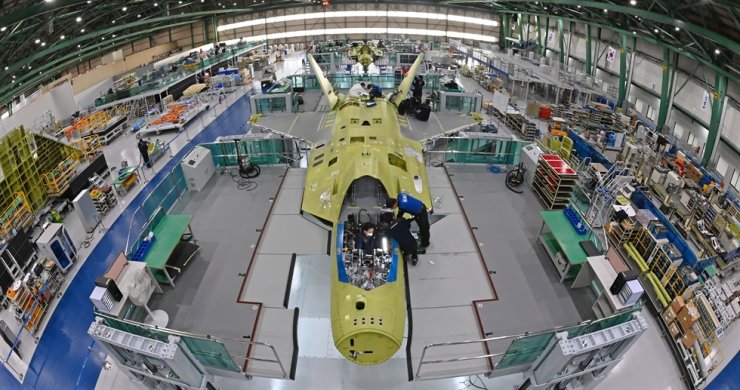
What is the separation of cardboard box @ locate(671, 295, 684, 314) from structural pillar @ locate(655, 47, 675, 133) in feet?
64.1

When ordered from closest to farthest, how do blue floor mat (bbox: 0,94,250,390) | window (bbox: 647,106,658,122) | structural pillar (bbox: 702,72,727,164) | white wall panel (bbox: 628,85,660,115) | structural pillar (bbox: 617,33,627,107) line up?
blue floor mat (bbox: 0,94,250,390) < structural pillar (bbox: 702,72,727,164) < white wall panel (bbox: 628,85,660,115) < window (bbox: 647,106,658,122) < structural pillar (bbox: 617,33,627,107)

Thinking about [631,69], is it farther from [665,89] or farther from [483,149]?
[483,149]

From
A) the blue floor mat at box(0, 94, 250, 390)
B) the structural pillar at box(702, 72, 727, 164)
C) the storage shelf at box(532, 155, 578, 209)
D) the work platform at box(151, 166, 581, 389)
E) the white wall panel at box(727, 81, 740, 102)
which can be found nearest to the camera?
the work platform at box(151, 166, 581, 389)

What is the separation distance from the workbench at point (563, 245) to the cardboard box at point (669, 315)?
2.71m

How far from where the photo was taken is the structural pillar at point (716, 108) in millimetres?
19602

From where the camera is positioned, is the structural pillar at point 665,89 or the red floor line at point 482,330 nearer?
the red floor line at point 482,330

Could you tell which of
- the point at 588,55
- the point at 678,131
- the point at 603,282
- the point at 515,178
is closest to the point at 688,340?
the point at 603,282

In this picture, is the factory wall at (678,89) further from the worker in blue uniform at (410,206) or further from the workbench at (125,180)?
the workbench at (125,180)

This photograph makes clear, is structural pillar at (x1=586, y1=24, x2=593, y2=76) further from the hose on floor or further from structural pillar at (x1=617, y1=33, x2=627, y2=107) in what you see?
the hose on floor

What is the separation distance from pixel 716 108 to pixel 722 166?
325 cm

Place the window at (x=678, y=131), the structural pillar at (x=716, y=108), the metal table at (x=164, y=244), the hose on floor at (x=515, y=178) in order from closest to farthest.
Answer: the metal table at (x=164, y=244)
the hose on floor at (x=515, y=178)
the structural pillar at (x=716, y=108)
the window at (x=678, y=131)

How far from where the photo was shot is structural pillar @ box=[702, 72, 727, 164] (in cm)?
1960

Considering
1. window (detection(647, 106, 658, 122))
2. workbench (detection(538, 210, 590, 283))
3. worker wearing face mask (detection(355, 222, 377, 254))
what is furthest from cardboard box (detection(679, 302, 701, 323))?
window (detection(647, 106, 658, 122))

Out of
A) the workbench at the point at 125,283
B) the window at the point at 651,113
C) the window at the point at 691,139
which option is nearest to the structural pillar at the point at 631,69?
the window at the point at 651,113
